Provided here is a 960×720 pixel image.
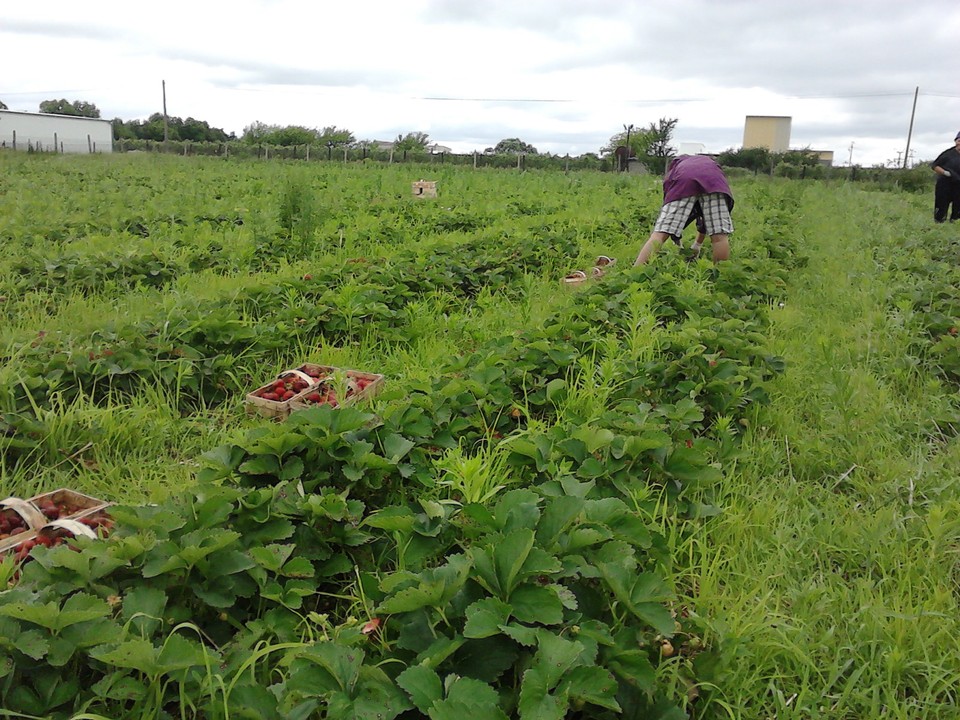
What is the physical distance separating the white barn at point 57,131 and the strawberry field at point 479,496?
154ft

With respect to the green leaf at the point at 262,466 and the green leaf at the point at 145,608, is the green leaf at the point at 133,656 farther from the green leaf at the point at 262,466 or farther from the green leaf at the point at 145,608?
the green leaf at the point at 262,466

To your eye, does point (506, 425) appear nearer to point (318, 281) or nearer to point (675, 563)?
point (675, 563)

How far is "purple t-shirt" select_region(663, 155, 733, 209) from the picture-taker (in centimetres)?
611

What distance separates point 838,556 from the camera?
7.31 ft

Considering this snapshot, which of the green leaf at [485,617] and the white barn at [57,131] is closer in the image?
the green leaf at [485,617]

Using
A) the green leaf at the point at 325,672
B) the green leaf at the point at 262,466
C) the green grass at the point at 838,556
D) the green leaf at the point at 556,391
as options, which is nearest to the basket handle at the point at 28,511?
the green leaf at the point at 262,466

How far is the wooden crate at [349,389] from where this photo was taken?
10.3ft

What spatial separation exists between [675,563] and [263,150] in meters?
38.4

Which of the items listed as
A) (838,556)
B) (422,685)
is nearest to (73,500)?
(422,685)

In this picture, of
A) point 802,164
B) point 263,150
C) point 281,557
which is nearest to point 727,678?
point 281,557

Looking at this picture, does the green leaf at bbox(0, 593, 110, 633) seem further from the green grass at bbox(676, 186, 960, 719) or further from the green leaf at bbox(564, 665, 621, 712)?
the green grass at bbox(676, 186, 960, 719)

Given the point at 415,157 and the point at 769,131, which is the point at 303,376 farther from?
the point at 769,131

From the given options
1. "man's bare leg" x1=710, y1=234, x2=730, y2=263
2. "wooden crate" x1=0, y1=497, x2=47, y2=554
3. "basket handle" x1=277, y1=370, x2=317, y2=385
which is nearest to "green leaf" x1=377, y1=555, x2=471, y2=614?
"wooden crate" x1=0, y1=497, x2=47, y2=554

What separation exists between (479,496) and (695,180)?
4884 mm
